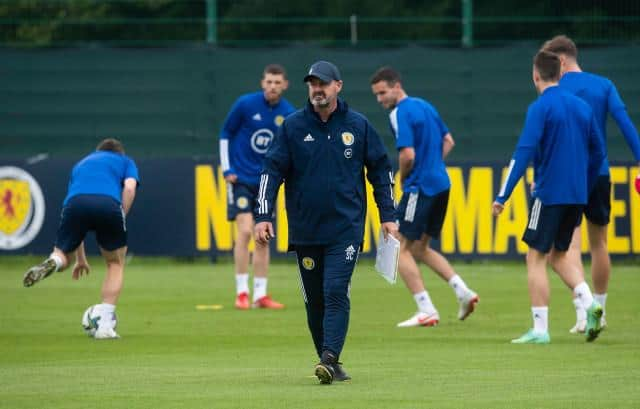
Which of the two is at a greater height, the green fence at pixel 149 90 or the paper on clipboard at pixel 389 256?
the paper on clipboard at pixel 389 256

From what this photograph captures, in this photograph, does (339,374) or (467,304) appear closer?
(339,374)

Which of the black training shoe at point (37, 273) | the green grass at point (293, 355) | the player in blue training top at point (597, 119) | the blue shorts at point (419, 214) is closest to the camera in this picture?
the green grass at point (293, 355)

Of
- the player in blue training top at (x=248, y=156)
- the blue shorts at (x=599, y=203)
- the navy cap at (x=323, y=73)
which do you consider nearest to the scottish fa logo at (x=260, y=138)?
the player in blue training top at (x=248, y=156)

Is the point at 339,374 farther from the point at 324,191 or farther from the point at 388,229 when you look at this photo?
the point at 324,191

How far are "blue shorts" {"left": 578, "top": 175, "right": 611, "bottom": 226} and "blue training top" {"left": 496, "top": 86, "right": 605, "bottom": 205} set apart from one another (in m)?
0.76

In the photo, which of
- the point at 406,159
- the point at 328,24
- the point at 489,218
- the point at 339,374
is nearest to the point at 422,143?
the point at 406,159

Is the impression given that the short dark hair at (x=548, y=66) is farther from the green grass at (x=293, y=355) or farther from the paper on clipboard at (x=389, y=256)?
the paper on clipboard at (x=389, y=256)

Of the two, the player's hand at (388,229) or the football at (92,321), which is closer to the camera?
the player's hand at (388,229)

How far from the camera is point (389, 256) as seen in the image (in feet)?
31.4

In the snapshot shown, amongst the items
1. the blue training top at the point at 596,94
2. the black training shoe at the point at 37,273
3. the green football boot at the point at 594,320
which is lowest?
the green football boot at the point at 594,320

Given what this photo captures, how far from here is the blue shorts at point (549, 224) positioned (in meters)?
11.3

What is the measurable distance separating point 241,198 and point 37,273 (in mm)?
3482

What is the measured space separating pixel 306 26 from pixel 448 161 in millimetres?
4033

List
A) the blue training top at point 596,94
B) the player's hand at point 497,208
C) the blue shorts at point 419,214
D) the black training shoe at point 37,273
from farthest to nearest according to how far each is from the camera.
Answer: the blue shorts at point 419,214
the blue training top at point 596,94
the black training shoe at point 37,273
the player's hand at point 497,208
